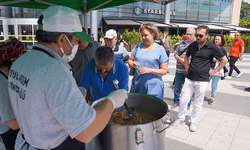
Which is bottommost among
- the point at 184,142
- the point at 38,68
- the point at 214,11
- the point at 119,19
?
the point at 184,142

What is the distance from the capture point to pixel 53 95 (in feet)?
2.76

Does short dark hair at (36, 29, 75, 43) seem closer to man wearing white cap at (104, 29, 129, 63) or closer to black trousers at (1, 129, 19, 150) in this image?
black trousers at (1, 129, 19, 150)

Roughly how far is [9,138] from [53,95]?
1126 millimetres

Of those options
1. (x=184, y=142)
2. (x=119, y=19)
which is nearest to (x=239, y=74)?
(x=184, y=142)

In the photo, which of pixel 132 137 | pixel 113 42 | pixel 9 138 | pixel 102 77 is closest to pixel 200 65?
pixel 113 42

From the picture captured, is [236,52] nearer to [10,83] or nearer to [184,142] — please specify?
[184,142]

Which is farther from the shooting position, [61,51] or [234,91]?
[234,91]

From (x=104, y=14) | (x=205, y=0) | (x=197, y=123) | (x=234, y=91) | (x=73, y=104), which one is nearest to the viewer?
(x=73, y=104)

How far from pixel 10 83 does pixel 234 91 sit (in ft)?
20.0

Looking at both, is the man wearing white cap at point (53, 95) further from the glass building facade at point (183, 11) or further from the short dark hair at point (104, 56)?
the glass building facade at point (183, 11)

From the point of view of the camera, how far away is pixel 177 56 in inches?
171

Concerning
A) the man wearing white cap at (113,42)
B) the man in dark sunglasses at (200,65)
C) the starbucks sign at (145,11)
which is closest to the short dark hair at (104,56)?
the man wearing white cap at (113,42)

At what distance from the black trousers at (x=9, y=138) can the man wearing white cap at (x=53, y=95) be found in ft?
2.13

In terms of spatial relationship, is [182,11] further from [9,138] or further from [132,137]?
[9,138]
